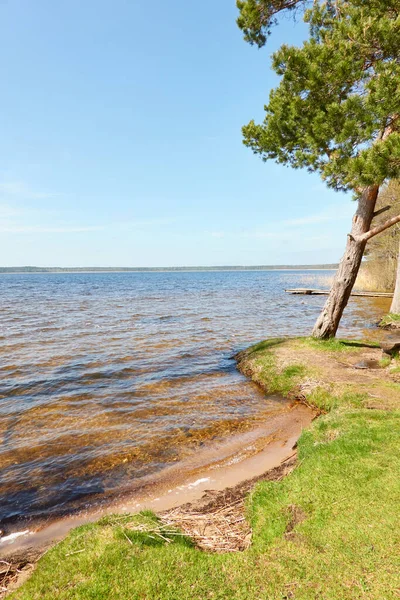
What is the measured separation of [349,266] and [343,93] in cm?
548

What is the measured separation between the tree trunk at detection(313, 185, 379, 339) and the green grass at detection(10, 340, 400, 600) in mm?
8176

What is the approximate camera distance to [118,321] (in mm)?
22891

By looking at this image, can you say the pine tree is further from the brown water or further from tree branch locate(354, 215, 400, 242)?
the brown water

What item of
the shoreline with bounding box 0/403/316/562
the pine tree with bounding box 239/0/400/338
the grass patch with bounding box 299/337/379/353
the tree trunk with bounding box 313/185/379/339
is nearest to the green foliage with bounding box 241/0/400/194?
the pine tree with bounding box 239/0/400/338

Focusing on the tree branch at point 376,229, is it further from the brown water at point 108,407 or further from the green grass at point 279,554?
the green grass at point 279,554

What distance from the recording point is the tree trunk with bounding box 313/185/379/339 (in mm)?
11404

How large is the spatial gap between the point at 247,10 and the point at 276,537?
13516 mm

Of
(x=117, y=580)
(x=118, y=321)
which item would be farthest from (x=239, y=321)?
(x=117, y=580)

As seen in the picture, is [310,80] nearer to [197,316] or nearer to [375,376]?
[375,376]

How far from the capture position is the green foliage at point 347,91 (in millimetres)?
7910

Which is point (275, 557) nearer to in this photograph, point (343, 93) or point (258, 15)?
point (343, 93)

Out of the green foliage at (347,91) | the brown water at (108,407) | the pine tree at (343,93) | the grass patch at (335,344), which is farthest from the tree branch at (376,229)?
the brown water at (108,407)

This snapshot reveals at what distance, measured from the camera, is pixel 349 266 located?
12.0 meters

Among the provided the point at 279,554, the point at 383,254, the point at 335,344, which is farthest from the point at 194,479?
the point at 383,254
